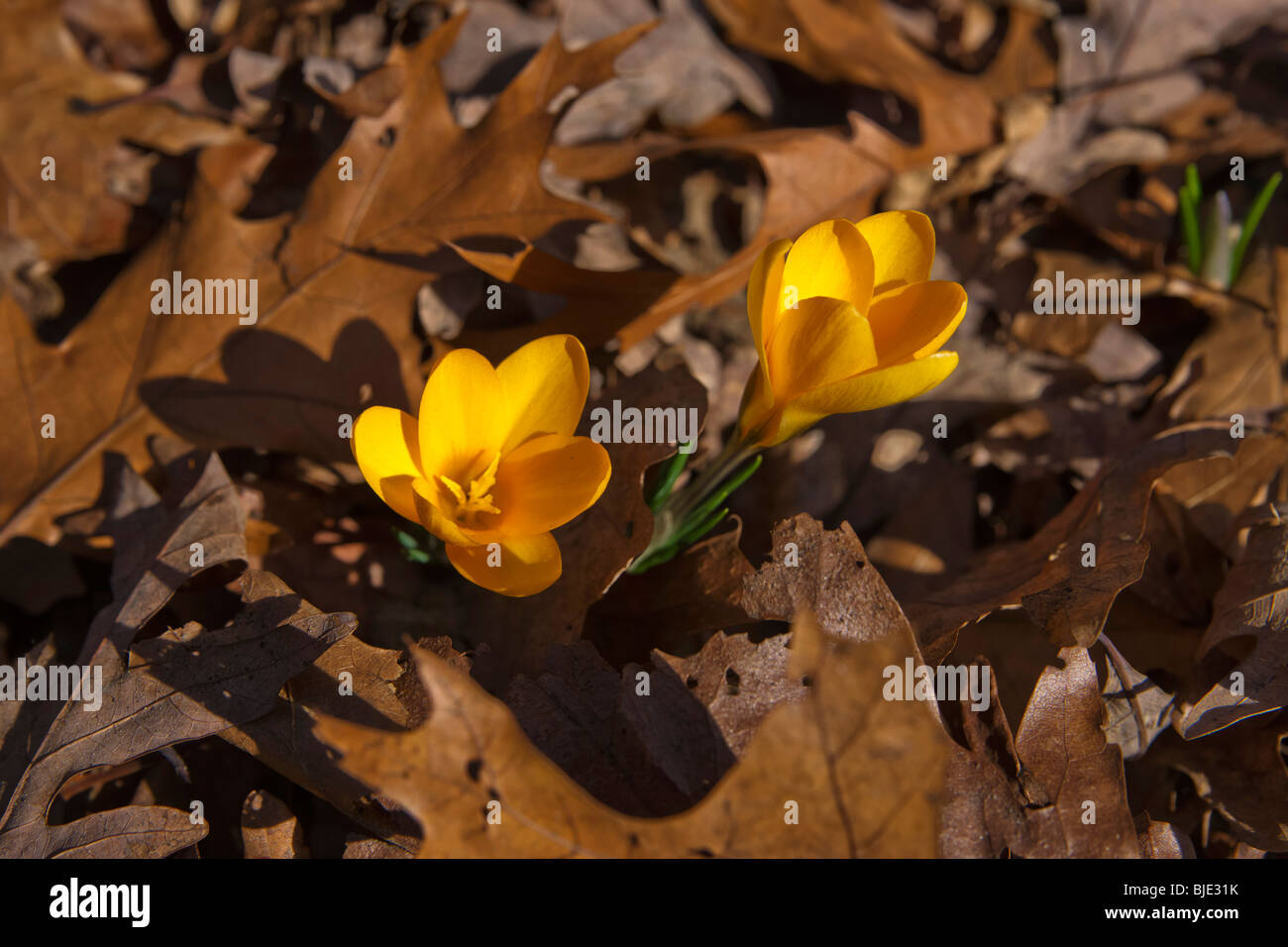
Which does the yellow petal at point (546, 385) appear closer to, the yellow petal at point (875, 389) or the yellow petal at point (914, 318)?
the yellow petal at point (875, 389)

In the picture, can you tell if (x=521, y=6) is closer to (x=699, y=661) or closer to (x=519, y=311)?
(x=519, y=311)

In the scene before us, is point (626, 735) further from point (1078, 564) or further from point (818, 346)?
point (1078, 564)

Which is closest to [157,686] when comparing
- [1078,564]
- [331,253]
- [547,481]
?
[547,481]

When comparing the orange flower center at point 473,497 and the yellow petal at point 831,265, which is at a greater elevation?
the yellow petal at point 831,265

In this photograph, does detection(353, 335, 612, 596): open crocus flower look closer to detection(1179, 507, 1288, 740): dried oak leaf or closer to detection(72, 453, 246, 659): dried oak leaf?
detection(72, 453, 246, 659): dried oak leaf

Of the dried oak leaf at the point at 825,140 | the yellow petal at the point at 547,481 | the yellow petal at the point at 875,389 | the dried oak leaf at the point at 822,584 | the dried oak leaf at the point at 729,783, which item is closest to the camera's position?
the dried oak leaf at the point at 729,783

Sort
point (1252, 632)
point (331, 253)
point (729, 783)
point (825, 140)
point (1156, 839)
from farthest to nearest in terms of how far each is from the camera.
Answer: point (825, 140)
point (331, 253)
point (1252, 632)
point (1156, 839)
point (729, 783)

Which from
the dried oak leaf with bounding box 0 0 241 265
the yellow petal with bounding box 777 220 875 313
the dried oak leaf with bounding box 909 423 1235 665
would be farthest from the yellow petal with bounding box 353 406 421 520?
the dried oak leaf with bounding box 0 0 241 265

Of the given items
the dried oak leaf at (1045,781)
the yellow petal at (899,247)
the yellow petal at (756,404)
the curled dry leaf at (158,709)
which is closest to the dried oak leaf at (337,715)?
the curled dry leaf at (158,709)
